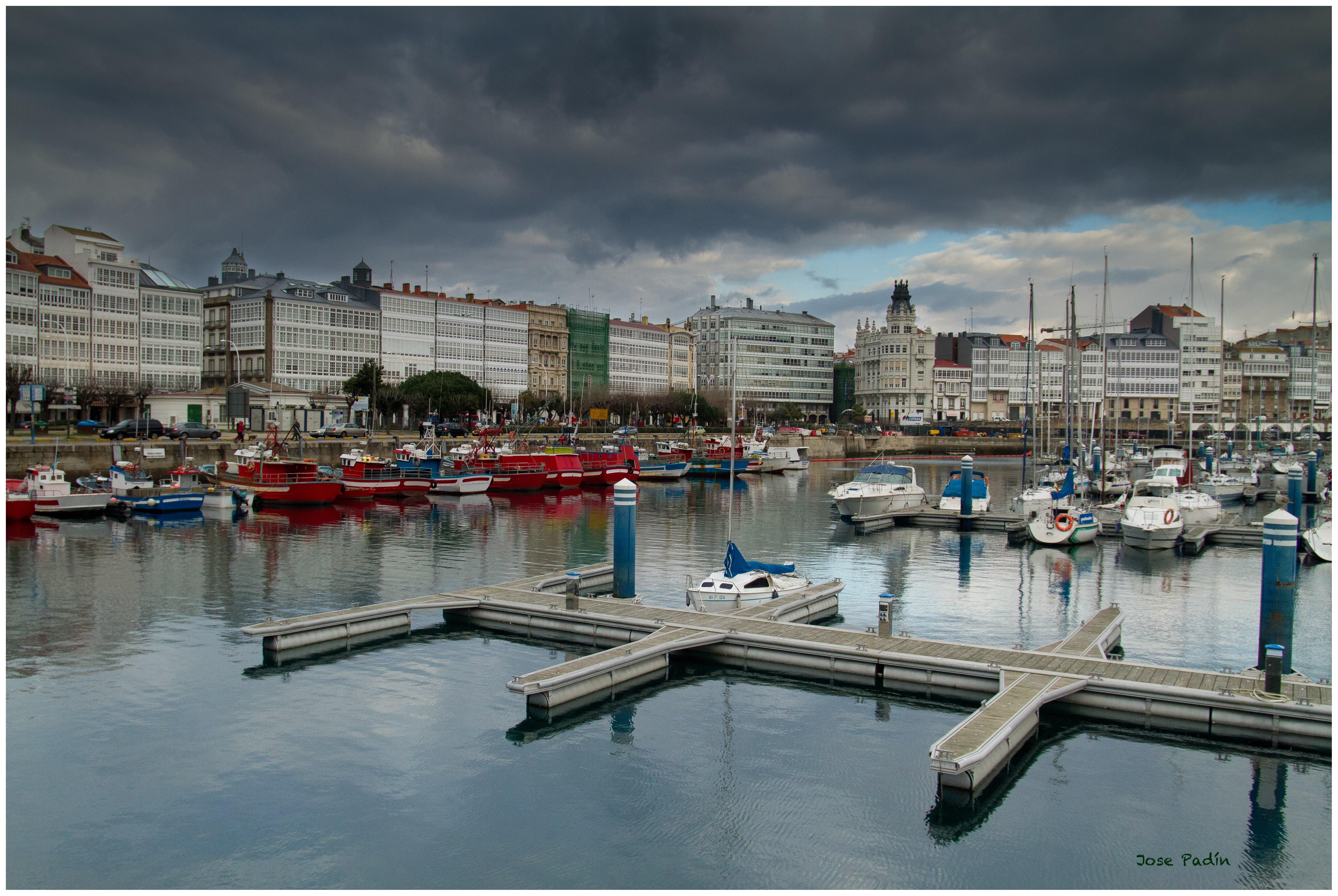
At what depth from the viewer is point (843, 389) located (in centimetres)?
19912

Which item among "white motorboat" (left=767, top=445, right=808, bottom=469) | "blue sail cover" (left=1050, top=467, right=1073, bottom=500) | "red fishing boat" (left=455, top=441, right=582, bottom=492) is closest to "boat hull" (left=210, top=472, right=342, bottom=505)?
"red fishing boat" (left=455, top=441, right=582, bottom=492)

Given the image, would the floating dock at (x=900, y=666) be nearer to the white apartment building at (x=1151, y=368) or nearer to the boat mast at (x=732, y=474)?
the boat mast at (x=732, y=474)

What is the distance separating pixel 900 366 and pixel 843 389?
19.0 m

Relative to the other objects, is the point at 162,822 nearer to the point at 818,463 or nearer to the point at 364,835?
the point at 364,835

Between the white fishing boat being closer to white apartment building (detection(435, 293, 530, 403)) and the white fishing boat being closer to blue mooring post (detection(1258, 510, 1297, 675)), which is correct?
white apartment building (detection(435, 293, 530, 403))

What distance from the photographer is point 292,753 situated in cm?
1723

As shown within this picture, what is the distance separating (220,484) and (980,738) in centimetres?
5350

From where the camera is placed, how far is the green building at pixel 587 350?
14188 centimetres

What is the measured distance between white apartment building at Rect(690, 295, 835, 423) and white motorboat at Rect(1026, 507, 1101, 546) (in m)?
126

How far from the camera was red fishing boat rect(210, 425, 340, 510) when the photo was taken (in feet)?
192

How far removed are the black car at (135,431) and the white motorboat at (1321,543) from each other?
68498 millimetres

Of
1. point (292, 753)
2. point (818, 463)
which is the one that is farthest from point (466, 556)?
point (818, 463)

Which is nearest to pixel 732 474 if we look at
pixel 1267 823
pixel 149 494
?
pixel 1267 823

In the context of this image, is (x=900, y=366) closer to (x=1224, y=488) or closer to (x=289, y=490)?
(x=1224, y=488)
